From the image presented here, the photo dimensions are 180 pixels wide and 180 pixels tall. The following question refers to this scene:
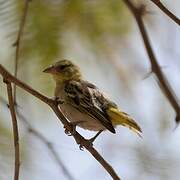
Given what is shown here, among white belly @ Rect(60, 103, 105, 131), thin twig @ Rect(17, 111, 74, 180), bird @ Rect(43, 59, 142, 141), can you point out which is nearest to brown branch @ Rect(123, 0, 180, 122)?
thin twig @ Rect(17, 111, 74, 180)

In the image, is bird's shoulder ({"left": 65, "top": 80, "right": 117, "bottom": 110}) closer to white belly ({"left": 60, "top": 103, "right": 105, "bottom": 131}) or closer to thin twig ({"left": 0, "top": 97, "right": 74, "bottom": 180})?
white belly ({"left": 60, "top": 103, "right": 105, "bottom": 131})

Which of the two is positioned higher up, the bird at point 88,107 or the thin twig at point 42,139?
the bird at point 88,107

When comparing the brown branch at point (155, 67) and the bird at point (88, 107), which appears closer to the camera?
the brown branch at point (155, 67)

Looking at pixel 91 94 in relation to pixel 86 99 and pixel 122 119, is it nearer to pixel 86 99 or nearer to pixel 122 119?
pixel 86 99

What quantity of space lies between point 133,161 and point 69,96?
1265mm

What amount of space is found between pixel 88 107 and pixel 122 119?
0.24 m

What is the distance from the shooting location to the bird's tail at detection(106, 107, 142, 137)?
3089 millimetres

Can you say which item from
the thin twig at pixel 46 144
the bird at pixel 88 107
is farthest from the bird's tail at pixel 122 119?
the thin twig at pixel 46 144

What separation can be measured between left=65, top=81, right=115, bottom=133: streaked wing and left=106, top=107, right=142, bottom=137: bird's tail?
47 millimetres

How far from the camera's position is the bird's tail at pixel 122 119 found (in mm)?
3089

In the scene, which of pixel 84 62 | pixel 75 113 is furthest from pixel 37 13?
pixel 75 113

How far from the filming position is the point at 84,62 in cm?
278

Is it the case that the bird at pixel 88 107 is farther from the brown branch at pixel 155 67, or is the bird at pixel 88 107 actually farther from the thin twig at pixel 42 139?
the brown branch at pixel 155 67

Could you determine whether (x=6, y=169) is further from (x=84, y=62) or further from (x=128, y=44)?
(x=128, y=44)
